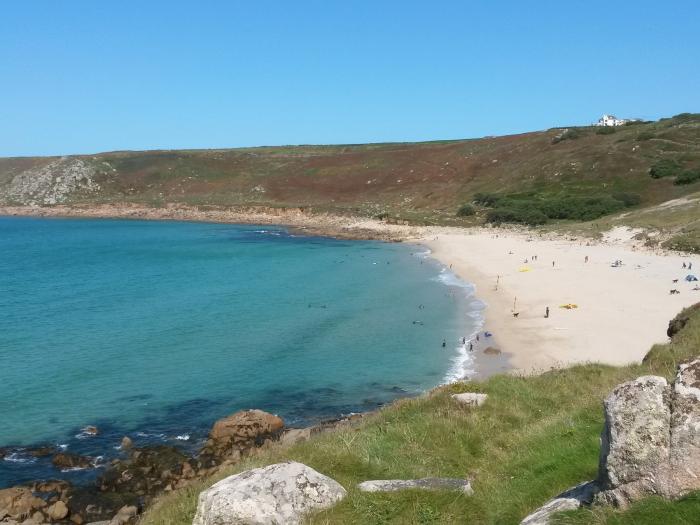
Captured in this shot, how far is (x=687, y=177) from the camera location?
78312mm

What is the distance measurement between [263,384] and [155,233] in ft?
255

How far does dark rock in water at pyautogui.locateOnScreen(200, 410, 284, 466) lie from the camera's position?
19.0 m

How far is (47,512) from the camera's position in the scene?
15422 mm

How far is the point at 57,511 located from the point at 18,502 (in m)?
1.14

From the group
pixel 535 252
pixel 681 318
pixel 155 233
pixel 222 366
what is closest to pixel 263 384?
pixel 222 366

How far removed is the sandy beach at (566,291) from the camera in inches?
1117

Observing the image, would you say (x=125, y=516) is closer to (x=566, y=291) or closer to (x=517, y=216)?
(x=566, y=291)

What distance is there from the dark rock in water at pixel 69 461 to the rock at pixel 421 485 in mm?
13110

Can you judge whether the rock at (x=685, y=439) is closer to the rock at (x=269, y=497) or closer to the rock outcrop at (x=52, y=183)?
the rock at (x=269, y=497)

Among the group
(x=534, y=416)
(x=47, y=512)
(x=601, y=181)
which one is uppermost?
(x=601, y=181)

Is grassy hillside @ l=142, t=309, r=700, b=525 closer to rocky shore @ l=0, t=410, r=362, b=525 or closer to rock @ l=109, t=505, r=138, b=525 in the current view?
rock @ l=109, t=505, r=138, b=525

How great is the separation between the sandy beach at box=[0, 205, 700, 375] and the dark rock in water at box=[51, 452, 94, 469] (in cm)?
1747

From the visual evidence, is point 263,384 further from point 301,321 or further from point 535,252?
point 535,252

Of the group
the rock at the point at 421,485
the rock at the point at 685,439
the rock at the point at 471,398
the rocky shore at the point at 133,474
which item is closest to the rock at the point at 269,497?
the rock at the point at 421,485
